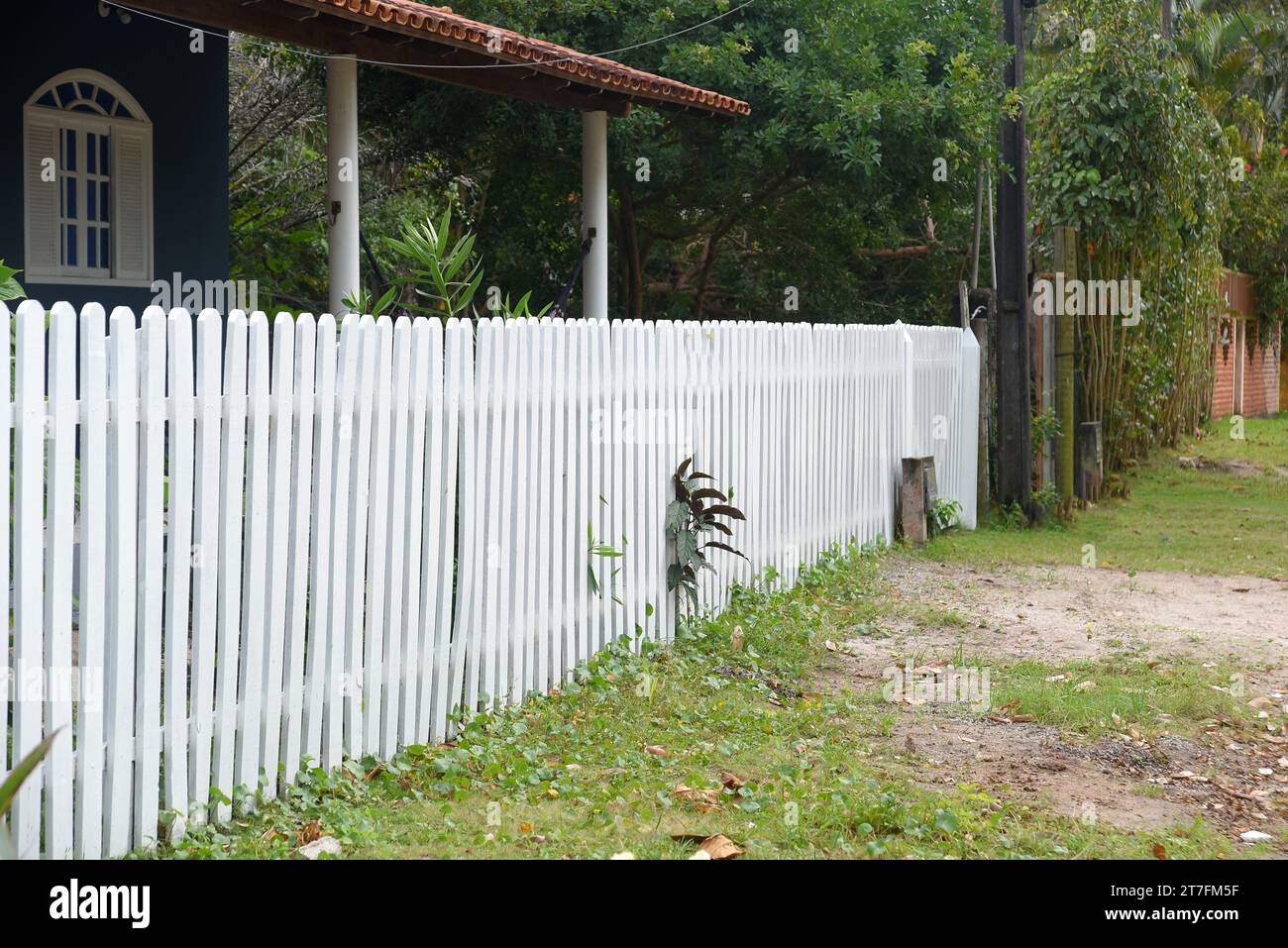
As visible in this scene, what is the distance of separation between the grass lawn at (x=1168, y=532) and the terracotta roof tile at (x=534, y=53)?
4175mm

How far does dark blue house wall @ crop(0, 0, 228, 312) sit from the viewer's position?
8641 mm

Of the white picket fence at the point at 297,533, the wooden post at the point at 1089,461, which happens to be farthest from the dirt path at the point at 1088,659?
the wooden post at the point at 1089,461

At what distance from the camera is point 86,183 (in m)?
9.20

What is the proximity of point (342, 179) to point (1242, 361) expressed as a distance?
22267 mm

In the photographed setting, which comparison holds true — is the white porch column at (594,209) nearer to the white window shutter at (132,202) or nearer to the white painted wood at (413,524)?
the white window shutter at (132,202)

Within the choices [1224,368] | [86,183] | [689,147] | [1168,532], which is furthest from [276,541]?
[1224,368]

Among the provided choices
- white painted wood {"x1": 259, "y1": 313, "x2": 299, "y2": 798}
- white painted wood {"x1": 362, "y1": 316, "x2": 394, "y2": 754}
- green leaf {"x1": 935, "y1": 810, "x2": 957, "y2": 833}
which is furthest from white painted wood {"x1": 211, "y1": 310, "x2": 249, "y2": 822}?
green leaf {"x1": 935, "y1": 810, "x2": 957, "y2": 833}

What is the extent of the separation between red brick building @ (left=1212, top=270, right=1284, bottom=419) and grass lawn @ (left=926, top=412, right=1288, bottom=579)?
318 inches

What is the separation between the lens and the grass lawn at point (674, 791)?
410cm

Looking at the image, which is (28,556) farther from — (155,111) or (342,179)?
(155,111)
